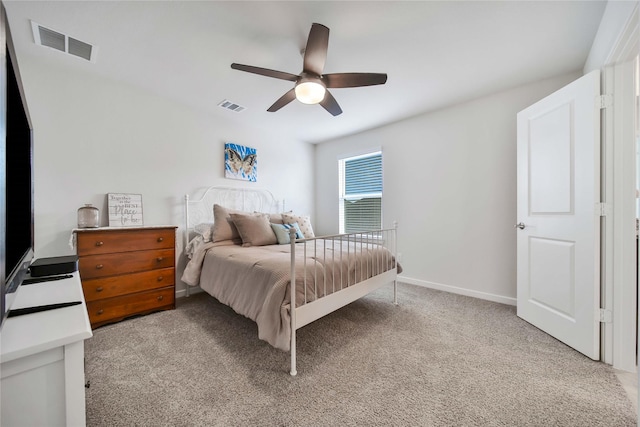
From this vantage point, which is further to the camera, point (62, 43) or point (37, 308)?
point (62, 43)

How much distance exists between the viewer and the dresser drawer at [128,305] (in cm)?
209

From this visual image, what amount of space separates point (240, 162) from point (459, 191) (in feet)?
9.85

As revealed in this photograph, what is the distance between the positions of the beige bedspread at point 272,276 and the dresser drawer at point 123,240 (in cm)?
38

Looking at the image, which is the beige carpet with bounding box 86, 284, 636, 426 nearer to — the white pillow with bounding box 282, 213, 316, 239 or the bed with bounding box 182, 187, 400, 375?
the bed with bounding box 182, 187, 400, 375

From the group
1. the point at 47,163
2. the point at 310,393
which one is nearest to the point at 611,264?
the point at 310,393

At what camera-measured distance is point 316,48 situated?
5.29 feet

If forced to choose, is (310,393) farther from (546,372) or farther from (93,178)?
(93,178)

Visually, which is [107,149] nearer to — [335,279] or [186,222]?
[186,222]

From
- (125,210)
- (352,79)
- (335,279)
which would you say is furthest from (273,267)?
(125,210)

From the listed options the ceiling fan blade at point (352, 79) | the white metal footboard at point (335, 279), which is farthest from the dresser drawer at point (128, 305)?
the ceiling fan blade at point (352, 79)

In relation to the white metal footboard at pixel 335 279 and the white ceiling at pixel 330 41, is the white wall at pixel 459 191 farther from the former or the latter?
the white metal footboard at pixel 335 279

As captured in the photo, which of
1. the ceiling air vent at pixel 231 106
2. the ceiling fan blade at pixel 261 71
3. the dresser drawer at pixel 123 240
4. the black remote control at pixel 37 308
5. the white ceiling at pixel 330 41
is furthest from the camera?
the ceiling air vent at pixel 231 106

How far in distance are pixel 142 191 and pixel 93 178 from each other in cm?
41

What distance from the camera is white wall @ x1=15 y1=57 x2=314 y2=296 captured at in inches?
84.7
